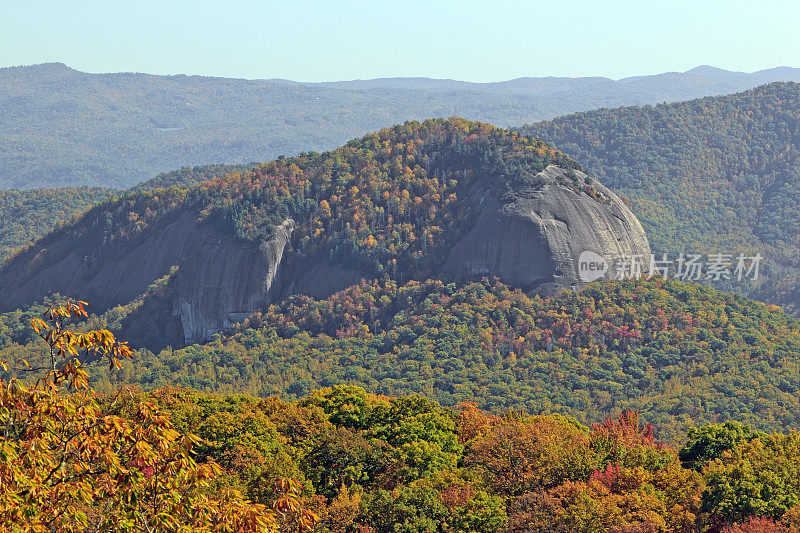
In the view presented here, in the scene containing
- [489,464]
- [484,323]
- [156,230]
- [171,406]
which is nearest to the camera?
[489,464]

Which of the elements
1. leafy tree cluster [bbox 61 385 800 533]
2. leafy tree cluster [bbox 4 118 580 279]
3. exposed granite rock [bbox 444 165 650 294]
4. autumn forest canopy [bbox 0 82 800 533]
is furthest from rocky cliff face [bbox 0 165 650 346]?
leafy tree cluster [bbox 61 385 800 533]

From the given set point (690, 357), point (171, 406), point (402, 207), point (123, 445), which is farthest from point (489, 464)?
point (402, 207)

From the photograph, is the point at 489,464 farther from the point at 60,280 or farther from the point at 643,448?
the point at 60,280

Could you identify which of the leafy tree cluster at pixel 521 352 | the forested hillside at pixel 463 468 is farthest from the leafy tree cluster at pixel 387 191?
the forested hillside at pixel 463 468

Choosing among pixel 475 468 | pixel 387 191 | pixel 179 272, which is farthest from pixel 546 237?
pixel 475 468

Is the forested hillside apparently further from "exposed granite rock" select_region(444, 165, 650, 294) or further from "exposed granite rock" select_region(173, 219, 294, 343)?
"exposed granite rock" select_region(173, 219, 294, 343)

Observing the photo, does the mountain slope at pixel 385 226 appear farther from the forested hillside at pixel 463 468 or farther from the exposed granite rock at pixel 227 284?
the forested hillside at pixel 463 468
